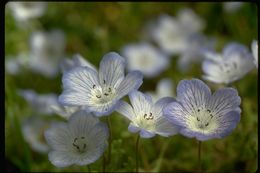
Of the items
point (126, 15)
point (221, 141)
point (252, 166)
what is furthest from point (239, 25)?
point (252, 166)

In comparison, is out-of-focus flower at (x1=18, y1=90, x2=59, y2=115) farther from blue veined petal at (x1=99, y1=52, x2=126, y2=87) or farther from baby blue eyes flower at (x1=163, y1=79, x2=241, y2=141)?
baby blue eyes flower at (x1=163, y1=79, x2=241, y2=141)

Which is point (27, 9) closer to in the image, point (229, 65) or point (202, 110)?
point (229, 65)

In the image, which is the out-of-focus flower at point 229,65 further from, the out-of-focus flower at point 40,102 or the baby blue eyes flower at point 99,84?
the out-of-focus flower at point 40,102

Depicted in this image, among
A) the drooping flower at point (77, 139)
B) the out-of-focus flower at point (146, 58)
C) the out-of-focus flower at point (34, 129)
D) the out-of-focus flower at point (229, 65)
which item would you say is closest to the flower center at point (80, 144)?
the drooping flower at point (77, 139)

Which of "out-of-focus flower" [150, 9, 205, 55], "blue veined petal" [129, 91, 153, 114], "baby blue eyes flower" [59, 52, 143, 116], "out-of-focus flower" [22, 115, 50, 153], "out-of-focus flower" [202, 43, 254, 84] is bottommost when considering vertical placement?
"out-of-focus flower" [22, 115, 50, 153]

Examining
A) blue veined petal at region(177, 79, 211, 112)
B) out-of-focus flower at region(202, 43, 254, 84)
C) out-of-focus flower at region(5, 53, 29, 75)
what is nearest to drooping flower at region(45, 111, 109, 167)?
blue veined petal at region(177, 79, 211, 112)

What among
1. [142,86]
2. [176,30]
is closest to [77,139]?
[142,86]

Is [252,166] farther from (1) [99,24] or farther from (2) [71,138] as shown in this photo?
(1) [99,24]
